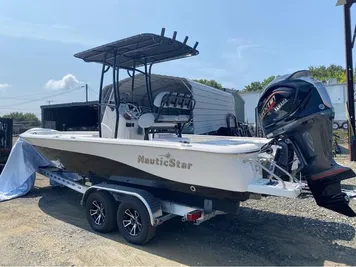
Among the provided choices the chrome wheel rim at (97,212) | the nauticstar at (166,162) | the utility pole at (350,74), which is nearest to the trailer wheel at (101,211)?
the chrome wheel rim at (97,212)

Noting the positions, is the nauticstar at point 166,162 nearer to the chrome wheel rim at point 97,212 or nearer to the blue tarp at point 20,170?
the chrome wheel rim at point 97,212

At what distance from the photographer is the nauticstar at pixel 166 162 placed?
11.6 feet

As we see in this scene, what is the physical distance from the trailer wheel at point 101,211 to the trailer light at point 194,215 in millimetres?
1178

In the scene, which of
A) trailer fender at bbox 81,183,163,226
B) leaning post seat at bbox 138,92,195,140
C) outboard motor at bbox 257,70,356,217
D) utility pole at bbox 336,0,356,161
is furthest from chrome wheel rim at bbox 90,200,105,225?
utility pole at bbox 336,0,356,161

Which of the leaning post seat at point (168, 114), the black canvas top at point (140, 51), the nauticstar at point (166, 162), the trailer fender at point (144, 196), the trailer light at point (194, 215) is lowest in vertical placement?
the trailer light at point (194, 215)

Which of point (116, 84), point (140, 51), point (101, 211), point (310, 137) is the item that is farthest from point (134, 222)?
point (140, 51)

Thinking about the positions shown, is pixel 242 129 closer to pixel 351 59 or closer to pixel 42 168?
pixel 351 59

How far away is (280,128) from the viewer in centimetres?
369

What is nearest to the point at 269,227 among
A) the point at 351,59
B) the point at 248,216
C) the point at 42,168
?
the point at 248,216

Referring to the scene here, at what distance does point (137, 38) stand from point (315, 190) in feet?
9.72

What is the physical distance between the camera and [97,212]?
Result: 4453mm

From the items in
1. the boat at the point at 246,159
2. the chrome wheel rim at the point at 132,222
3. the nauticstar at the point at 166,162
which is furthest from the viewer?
the chrome wheel rim at the point at 132,222

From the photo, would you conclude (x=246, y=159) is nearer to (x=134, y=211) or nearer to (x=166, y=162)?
(x=166, y=162)

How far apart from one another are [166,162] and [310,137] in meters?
1.63
